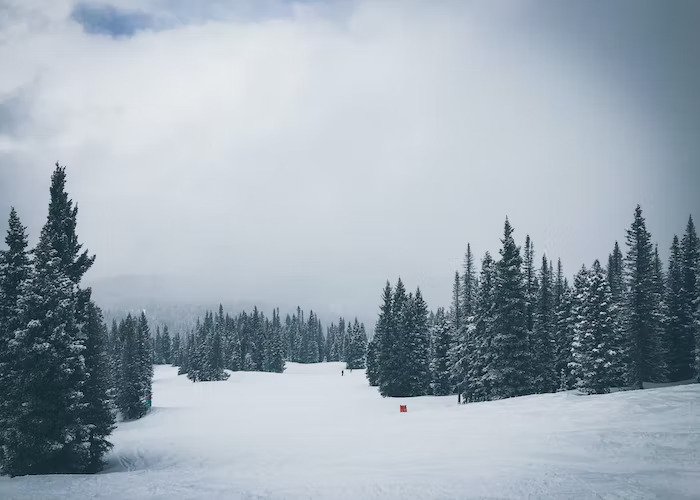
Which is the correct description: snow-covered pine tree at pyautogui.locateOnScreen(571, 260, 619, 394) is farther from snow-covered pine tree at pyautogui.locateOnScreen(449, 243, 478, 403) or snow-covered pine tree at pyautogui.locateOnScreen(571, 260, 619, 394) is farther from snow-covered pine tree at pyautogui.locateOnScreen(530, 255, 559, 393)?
snow-covered pine tree at pyautogui.locateOnScreen(449, 243, 478, 403)

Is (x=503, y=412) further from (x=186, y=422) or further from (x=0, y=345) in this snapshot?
(x=186, y=422)

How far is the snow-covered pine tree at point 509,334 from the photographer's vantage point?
37.9 m

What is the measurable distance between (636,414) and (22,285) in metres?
31.9

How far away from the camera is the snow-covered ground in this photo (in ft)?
48.0

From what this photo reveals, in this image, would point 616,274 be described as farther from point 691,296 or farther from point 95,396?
point 95,396

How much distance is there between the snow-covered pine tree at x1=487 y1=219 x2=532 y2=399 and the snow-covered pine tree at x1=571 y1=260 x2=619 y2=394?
4.92 m

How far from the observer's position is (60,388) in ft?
73.8

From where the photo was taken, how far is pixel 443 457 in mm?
19203

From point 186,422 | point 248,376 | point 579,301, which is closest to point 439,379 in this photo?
point 579,301

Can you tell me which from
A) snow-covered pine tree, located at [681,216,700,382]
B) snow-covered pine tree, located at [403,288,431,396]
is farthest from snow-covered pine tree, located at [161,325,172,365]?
snow-covered pine tree, located at [681,216,700,382]

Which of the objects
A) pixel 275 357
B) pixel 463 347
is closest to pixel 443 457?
pixel 463 347

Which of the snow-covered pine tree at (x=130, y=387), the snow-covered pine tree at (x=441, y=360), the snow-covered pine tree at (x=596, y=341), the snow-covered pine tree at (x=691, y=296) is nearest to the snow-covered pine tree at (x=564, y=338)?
the snow-covered pine tree at (x=596, y=341)

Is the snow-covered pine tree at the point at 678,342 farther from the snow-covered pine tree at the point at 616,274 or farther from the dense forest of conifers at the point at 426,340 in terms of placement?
the snow-covered pine tree at the point at 616,274

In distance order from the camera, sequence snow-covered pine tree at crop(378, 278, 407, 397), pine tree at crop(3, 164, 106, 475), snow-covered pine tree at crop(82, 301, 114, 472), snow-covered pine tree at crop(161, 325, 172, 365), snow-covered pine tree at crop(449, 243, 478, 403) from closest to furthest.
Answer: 1. pine tree at crop(3, 164, 106, 475)
2. snow-covered pine tree at crop(82, 301, 114, 472)
3. snow-covered pine tree at crop(449, 243, 478, 403)
4. snow-covered pine tree at crop(378, 278, 407, 397)
5. snow-covered pine tree at crop(161, 325, 172, 365)
